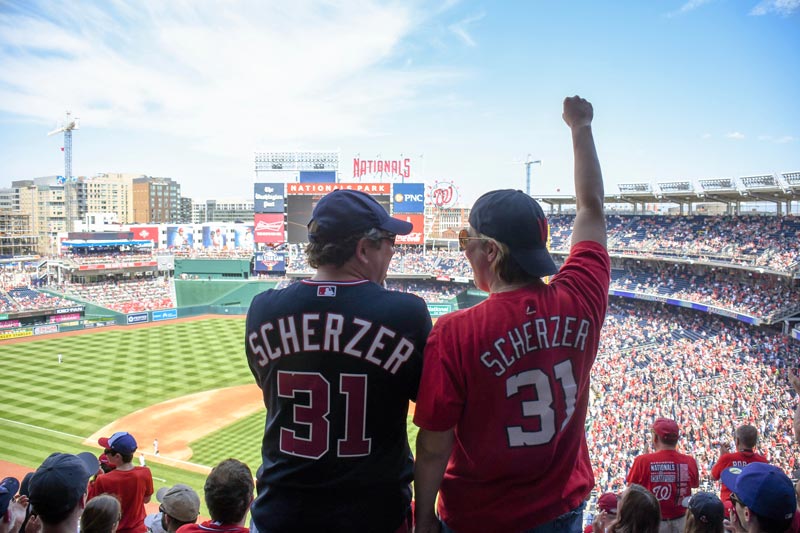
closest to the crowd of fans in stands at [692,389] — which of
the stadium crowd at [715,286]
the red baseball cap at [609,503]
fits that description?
the stadium crowd at [715,286]

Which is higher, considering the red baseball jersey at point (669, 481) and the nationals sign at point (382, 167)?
the nationals sign at point (382, 167)

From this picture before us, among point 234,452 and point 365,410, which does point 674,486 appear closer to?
point 365,410

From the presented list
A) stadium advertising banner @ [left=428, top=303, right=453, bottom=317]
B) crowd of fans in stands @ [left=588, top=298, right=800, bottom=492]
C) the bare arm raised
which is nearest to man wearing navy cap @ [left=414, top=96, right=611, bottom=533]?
the bare arm raised

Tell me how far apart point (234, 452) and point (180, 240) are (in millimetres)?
49822

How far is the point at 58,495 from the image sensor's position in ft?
9.85

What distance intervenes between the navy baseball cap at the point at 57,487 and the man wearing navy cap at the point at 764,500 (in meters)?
3.50

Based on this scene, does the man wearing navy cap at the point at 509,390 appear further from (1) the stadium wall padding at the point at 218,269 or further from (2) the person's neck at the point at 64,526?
(1) the stadium wall padding at the point at 218,269

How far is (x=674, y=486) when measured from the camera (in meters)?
4.11

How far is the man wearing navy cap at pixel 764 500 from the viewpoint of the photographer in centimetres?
271

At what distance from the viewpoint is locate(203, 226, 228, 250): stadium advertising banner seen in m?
59.3

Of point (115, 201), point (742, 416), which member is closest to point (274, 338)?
point (742, 416)

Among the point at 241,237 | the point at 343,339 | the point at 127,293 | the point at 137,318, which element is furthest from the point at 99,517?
the point at 241,237

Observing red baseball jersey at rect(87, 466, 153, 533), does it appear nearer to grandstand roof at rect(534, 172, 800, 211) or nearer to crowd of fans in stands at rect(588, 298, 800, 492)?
crowd of fans in stands at rect(588, 298, 800, 492)

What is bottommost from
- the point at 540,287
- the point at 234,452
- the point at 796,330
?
the point at 234,452
